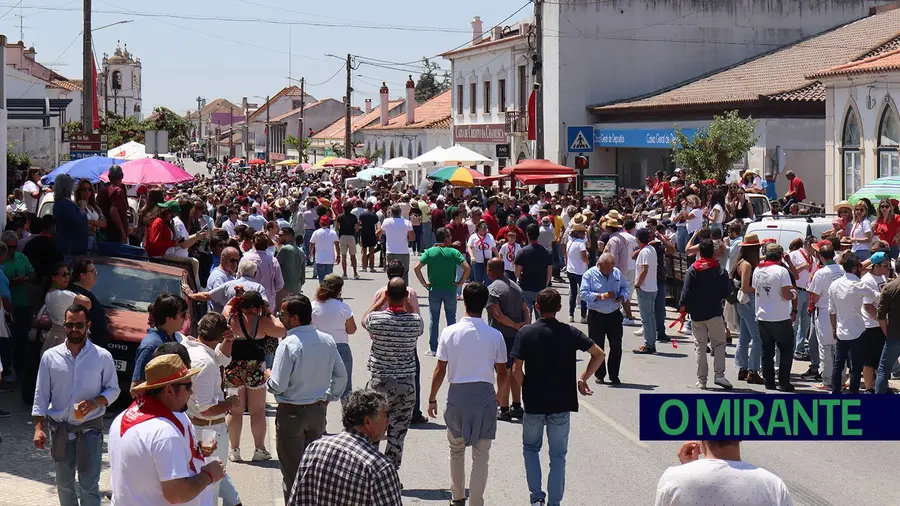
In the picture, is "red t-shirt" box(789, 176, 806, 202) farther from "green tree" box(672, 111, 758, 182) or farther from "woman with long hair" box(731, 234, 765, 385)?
"woman with long hair" box(731, 234, 765, 385)

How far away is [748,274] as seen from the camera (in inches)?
554

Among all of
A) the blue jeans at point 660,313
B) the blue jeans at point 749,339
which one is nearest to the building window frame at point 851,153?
the blue jeans at point 660,313

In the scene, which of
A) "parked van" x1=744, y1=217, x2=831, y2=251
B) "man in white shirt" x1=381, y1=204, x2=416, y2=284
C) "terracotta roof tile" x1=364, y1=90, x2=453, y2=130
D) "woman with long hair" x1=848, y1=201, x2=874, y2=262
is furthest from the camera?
"terracotta roof tile" x1=364, y1=90, x2=453, y2=130

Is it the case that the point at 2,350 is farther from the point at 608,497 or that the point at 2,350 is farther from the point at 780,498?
the point at 780,498

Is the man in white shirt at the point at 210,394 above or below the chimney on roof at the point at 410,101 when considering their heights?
below

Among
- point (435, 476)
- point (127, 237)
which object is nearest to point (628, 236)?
point (127, 237)

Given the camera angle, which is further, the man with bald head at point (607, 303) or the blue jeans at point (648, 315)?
the blue jeans at point (648, 315)

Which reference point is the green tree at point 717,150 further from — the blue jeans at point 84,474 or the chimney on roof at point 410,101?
the chimney on roof at point 410,101

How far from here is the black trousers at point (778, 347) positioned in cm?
1372

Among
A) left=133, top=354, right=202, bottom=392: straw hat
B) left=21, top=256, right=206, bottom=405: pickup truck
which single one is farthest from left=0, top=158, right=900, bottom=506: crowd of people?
left=21, top=256, right=206, bottom=405: pickup truck

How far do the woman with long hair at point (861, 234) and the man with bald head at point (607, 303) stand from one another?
5.86m

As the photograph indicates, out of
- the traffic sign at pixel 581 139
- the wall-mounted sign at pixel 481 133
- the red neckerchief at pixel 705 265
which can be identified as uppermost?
the wall-mounted sign at pixel 481 133

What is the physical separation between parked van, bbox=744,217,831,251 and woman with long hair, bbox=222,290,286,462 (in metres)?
10.1

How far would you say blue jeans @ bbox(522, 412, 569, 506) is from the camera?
8.71 m
